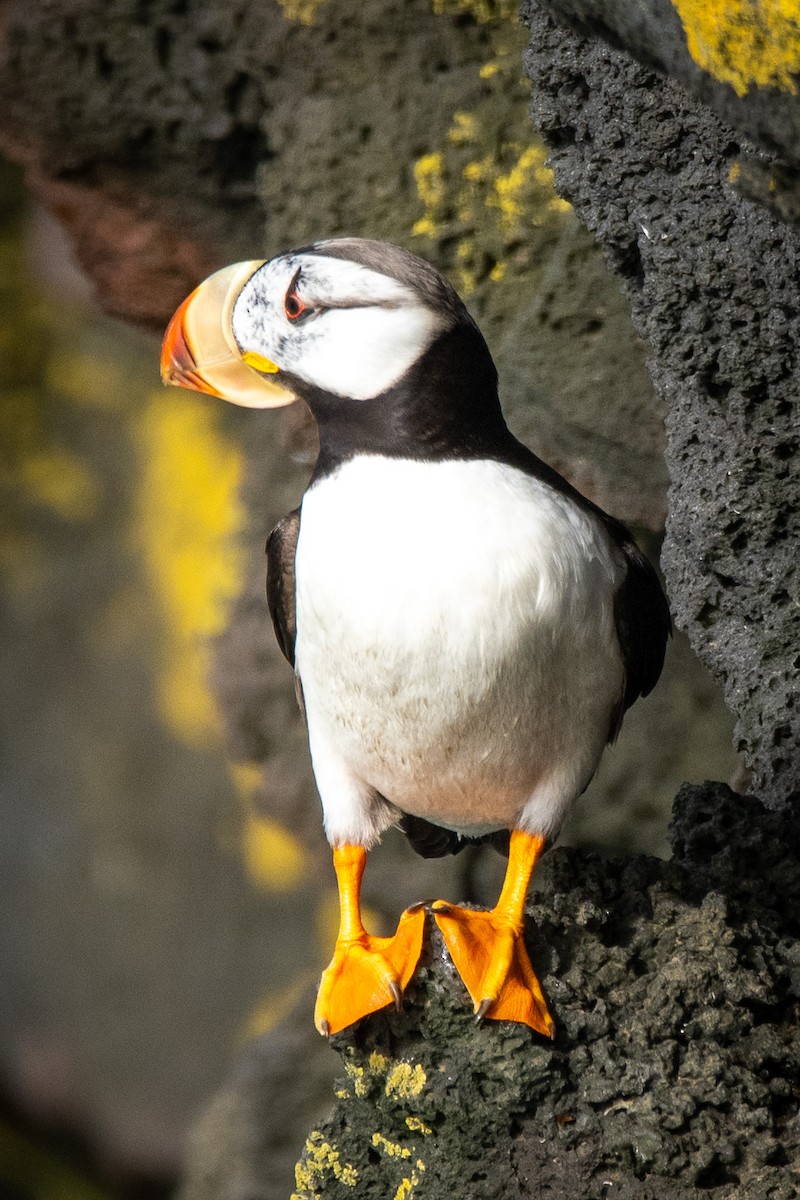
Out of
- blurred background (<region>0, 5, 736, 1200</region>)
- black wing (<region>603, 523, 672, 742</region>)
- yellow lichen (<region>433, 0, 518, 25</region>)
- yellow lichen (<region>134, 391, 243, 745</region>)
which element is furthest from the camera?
yellow lichen (<region>134, 391, 243, 745</region>)

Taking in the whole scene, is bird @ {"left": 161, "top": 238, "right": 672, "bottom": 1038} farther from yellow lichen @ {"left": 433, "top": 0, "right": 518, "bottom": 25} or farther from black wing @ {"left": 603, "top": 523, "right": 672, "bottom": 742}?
yellow lichen @ {"left": 433, "top": 0, "right": 518, "bottom": 25}

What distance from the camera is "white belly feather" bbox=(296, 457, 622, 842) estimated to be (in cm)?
182

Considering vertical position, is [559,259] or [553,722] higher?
[559,259]

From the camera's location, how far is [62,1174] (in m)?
4.66

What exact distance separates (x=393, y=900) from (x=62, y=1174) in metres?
1.87

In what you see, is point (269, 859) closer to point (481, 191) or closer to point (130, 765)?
point (130, 765)

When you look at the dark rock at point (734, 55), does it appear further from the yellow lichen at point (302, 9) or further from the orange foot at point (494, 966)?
the yellow lichen at point (302, 9)

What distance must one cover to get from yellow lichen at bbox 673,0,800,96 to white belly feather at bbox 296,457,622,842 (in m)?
0.71

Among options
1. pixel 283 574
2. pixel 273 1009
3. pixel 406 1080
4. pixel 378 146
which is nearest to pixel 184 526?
pixel 273 1009

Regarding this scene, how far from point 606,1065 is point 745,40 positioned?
1172 mm

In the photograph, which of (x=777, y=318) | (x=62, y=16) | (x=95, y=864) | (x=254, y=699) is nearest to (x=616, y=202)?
(x=777, y=318)

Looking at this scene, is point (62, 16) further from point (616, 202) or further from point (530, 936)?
point (530, 936)

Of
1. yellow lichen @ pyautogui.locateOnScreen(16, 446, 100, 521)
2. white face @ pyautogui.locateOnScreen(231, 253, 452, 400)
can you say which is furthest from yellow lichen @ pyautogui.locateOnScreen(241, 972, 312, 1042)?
white face @ pyautogui.locateOnScreen(231, 253, 452, 400)

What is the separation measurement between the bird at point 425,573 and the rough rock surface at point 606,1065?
0.06 m
